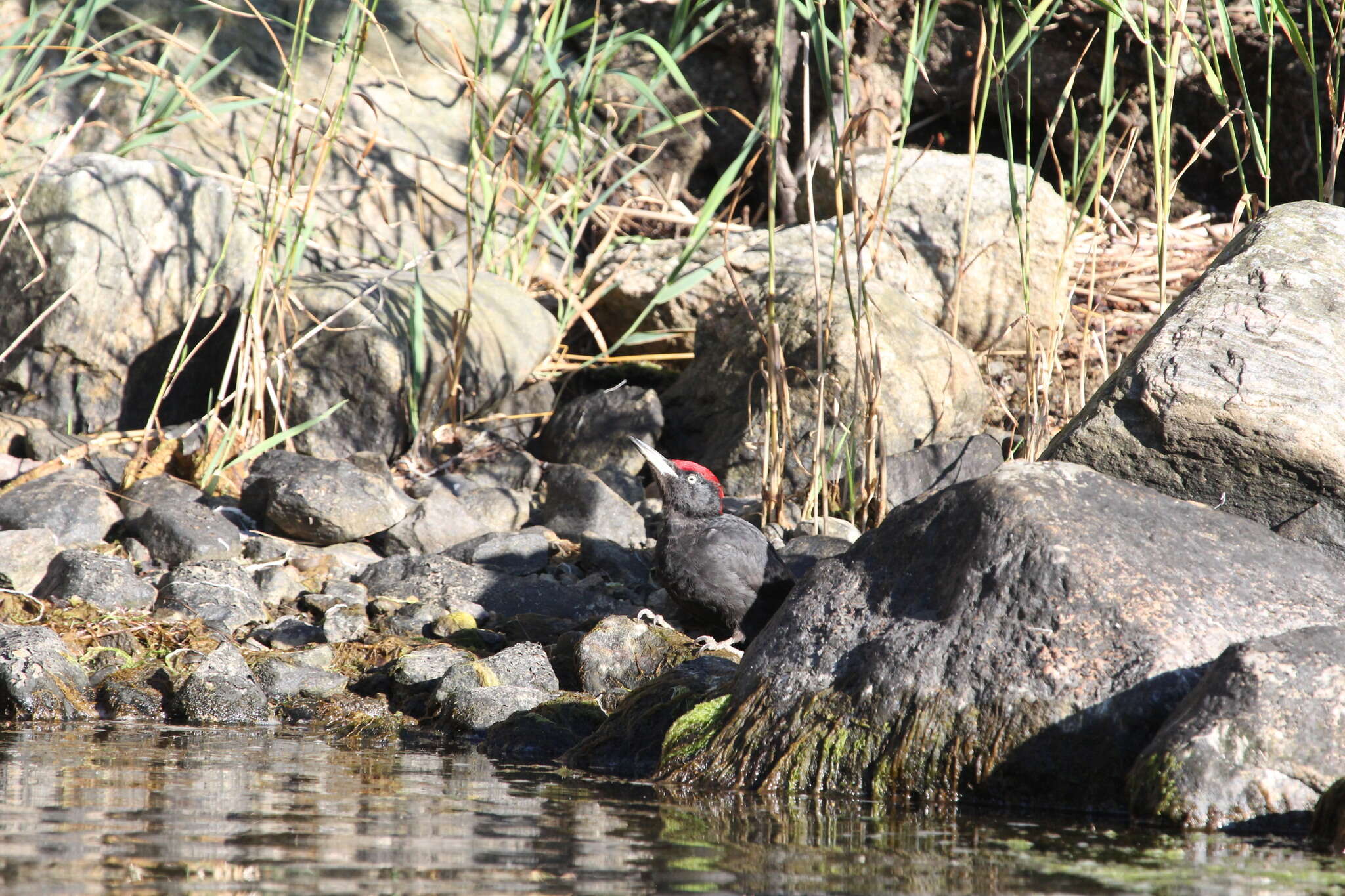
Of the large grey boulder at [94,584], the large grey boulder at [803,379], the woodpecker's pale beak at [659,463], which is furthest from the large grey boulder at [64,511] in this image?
the large grey boulder at [803,379]

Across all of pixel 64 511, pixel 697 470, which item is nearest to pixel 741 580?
pixel 697 470

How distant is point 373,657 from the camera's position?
16.8ft

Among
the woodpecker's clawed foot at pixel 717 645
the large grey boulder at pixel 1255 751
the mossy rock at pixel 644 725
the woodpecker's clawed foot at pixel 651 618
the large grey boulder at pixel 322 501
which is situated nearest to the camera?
the large grey boulder at pixel 1255 751

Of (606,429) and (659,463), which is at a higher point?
(606,429)

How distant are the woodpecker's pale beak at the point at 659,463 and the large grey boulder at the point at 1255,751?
3.16 metres

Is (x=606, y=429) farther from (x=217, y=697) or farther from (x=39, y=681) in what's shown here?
(x=39, y=681)

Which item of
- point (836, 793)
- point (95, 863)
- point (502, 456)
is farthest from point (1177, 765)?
point (502, 456)

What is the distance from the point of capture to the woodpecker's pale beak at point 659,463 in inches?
232

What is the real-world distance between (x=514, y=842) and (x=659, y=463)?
332cm

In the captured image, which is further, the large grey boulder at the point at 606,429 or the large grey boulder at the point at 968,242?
the large grey boulder at the point at 968,242

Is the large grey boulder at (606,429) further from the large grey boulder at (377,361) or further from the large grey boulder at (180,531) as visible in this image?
the large grey boulder at (180,531)

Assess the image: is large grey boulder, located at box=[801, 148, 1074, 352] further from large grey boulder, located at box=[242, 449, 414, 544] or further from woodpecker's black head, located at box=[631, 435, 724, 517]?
large grey boulder, located at box=[242, 449, 414, 544]

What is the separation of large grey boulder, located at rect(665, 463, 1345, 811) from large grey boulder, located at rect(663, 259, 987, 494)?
308 centimetres

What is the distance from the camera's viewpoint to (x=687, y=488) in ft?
19.1
